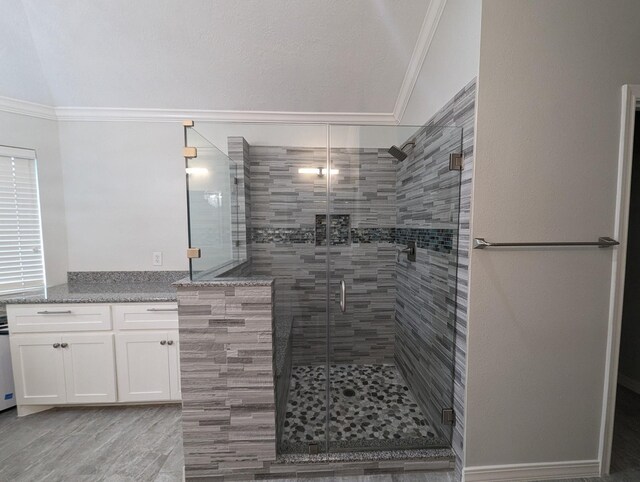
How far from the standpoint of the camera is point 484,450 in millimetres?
1321

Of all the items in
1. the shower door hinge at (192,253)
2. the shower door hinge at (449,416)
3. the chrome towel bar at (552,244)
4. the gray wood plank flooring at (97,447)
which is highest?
the chrome towel bar at (552,244)

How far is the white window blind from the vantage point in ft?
6.57

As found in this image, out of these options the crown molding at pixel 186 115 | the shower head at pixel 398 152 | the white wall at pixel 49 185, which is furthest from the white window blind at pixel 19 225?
the shower head at pixel 398 152

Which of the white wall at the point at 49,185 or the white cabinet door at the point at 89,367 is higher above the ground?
the white wall at the point at 49,185

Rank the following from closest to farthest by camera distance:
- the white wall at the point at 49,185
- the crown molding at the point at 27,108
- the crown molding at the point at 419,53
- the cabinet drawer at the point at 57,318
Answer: the crown molding at the point at 419,53 < the cabinet drawer at the point at 57,318 < the crown molding at the point at 27,108 < the white wall at the point at 49,185

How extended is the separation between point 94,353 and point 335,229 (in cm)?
→ 200

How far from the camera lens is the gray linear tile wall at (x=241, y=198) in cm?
181

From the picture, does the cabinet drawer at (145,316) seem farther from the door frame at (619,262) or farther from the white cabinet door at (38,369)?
the door frame at (619,262)

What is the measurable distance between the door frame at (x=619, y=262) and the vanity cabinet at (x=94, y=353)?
269 cm

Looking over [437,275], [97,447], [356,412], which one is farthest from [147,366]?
[437,275]

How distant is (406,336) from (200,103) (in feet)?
8.58

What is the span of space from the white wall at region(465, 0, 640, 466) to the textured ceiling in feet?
2.68

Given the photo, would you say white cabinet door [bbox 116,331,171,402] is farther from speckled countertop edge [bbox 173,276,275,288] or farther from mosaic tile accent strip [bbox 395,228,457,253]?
mosaic tile accent strip [bbox 395,228,457,253]

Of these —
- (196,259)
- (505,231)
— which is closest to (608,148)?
(505,231)
